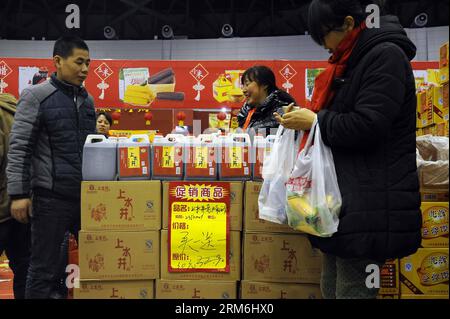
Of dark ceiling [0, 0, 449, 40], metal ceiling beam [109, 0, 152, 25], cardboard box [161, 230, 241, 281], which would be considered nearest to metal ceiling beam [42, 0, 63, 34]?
dark ceiling [0, 0, 449, 40]

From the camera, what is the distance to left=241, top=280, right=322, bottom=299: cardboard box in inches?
87.8

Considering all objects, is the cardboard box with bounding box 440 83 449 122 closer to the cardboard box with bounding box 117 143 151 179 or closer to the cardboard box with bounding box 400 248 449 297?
the cardboard box with bounding box 400 248 449 297

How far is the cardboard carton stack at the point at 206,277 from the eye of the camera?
225 centimetres

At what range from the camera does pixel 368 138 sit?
139 centimetres

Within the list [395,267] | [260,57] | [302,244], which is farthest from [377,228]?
[260,57]

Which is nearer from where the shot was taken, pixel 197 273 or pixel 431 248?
pixel 197 273

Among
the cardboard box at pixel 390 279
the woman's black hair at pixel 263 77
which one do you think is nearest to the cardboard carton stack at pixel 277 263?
the cardboard box at pixel 390 279

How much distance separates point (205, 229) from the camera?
89.2 inches

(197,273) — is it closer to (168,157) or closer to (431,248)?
(168,157)

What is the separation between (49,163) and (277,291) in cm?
139

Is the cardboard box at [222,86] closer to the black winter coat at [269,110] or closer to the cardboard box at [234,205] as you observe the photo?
the black winter coat at [269,110]

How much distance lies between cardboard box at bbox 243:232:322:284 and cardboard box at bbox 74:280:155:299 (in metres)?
0.53

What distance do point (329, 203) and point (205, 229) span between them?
0.94m

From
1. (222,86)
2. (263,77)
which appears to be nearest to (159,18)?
(222,86)
